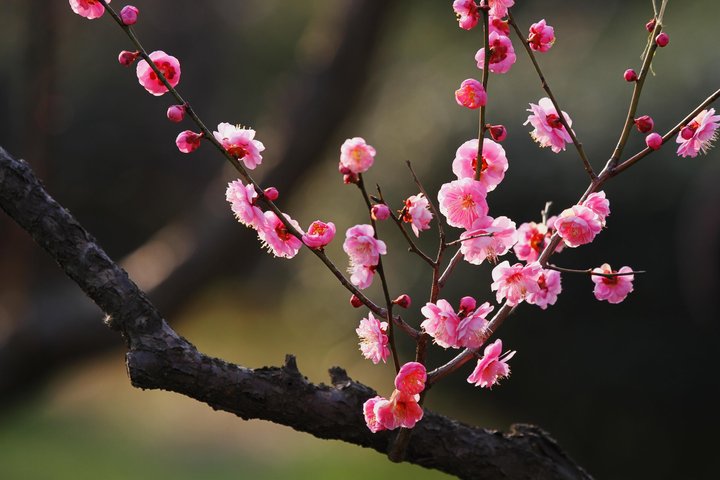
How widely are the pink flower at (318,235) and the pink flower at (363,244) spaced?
33mm

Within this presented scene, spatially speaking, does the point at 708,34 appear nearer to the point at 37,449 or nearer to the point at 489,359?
the point at 489,359

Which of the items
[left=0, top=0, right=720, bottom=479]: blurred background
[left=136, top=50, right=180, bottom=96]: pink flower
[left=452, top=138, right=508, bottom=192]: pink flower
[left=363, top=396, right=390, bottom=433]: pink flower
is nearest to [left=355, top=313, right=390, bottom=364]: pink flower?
[left=363, top=396, right=390, bottom=433]: pink flower

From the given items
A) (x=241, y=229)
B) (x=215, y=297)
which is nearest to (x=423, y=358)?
(x=241, y=229)

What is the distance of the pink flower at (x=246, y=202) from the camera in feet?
2.19

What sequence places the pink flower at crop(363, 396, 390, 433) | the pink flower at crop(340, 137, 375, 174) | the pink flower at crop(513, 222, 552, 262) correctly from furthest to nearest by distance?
the pink flower at crop(513, 222, 552, 262), the pink flower at crop(363, 396, 390, 433), the pink flower at crop(340, 137, 375, 174)

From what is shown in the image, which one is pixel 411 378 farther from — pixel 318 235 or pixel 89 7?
pixel 89 7

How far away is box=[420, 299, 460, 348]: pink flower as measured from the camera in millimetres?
667

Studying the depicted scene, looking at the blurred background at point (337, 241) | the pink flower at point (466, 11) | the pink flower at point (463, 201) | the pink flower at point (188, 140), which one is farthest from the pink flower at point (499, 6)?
the blurred background at point (337, 241)

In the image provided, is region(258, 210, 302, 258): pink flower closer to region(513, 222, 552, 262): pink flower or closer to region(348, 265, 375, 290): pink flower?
region(348, 265, 375, 290): pink flower

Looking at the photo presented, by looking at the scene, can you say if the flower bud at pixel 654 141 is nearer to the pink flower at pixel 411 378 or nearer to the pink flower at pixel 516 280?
the pink flower at pixel 516 280

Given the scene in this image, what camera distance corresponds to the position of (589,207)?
689 mm

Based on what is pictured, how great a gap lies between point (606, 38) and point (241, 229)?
64.2 inches

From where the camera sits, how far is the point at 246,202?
67cm

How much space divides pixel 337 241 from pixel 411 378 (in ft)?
7.33
